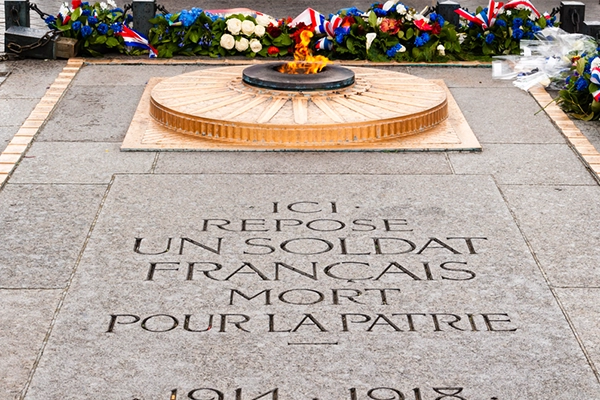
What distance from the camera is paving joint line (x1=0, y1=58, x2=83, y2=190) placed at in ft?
22.5

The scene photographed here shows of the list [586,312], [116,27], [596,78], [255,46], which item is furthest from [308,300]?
[116,27]

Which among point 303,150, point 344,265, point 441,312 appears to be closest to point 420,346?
point 441,312

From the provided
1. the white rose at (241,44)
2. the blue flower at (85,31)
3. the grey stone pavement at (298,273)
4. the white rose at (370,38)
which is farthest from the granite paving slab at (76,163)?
the white rose at (370,38)

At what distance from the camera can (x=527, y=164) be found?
6.98 metres

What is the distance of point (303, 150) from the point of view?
7.19 meters

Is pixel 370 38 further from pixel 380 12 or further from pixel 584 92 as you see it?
pixel 584 92

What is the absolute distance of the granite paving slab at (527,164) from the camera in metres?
6.70

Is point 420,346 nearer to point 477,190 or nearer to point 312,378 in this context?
point 312,378

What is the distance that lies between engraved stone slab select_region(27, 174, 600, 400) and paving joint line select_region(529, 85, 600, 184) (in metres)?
1.07

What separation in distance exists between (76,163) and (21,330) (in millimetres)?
2476

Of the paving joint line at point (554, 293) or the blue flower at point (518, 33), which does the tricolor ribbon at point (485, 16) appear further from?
the paving joint line at point (554, 293)

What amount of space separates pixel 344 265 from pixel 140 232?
1.21 meters

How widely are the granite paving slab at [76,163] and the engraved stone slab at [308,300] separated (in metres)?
0.29

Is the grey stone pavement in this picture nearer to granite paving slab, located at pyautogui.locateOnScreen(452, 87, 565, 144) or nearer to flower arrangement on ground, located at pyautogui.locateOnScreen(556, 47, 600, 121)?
granite paving slab, located at pyautogui.locateOnScreen(452, 87, 565, 144)
